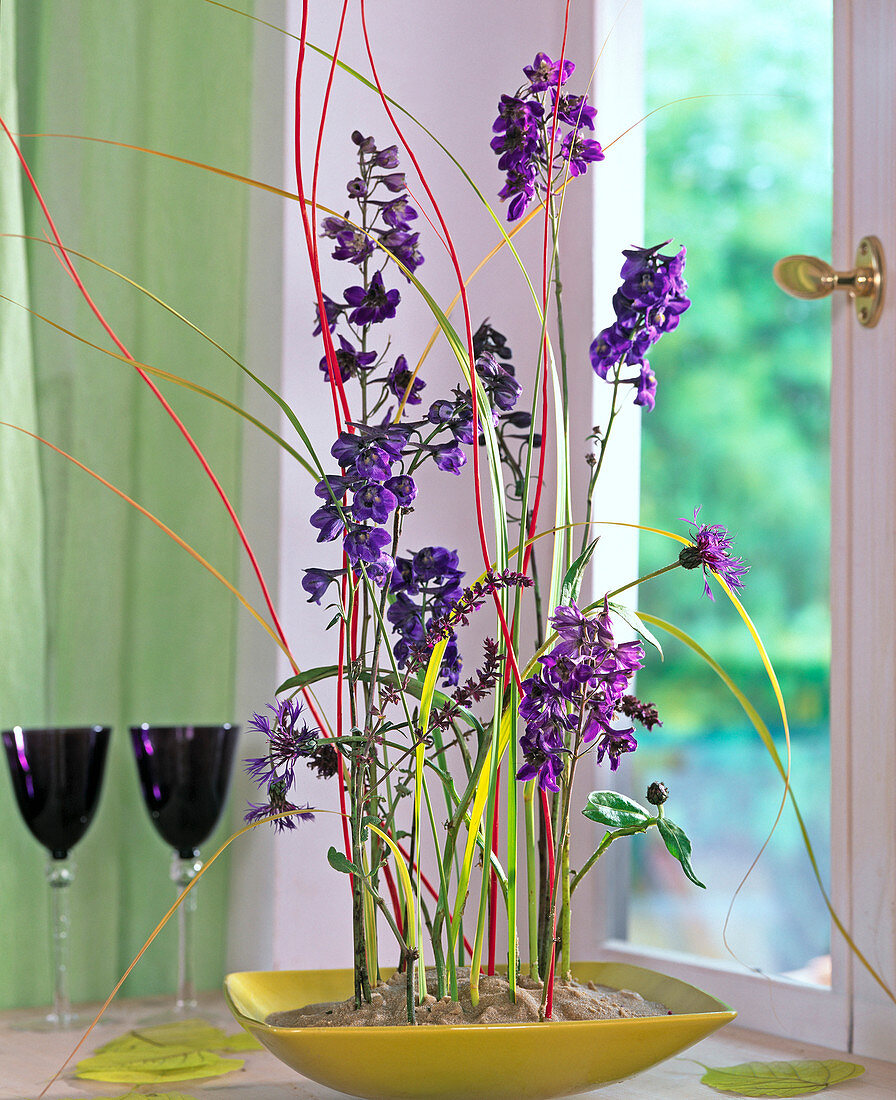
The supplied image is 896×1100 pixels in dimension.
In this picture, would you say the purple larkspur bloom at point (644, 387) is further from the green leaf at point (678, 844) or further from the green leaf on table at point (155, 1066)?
the green leaf on table at point (155, 1066)

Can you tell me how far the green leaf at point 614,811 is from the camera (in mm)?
811

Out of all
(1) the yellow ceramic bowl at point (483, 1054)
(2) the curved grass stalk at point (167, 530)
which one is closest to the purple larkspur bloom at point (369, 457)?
(2) the curved grass stalk at point (167, 530)

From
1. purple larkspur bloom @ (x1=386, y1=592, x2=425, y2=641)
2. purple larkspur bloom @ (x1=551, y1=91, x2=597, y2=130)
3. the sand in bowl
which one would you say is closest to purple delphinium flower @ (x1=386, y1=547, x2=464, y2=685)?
purple larkspur bloom @ (x1=386, y1=592, x2=425, y2=641)

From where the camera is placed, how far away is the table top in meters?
0.87

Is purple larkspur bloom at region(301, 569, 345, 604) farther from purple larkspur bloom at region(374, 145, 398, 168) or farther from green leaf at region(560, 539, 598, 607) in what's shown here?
purple larkspur bloom at region(374, 145, 398, 168)

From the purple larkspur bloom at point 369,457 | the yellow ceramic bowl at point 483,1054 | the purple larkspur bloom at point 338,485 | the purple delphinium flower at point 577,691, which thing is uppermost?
the purple larkspur bloom at point 369,457

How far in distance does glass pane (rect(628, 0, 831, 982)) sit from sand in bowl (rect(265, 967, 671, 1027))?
41 cm

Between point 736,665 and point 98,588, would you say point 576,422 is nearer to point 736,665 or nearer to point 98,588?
point 736,665

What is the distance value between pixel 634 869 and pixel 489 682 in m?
0.64

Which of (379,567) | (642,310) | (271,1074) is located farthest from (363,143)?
(271,1074)

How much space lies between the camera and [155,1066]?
94 cm

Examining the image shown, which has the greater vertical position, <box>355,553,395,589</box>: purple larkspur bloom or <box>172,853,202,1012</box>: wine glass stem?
<box>355,553,395,589</box>: purple larkspur bloom

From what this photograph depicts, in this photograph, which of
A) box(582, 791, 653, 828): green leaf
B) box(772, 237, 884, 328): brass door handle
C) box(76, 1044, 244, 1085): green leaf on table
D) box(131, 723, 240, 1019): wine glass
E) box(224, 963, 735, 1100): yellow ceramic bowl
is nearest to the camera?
box(224, 963, 735, 1100): yellow ceramic bowl

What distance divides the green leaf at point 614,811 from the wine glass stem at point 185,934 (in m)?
0.49
